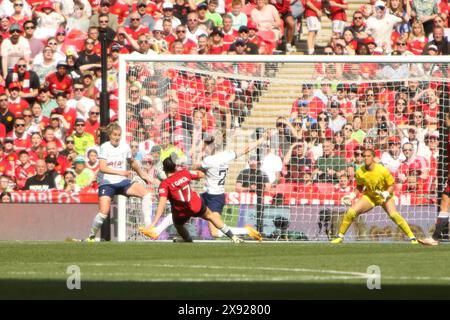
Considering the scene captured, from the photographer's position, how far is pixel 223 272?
12438 millimetres

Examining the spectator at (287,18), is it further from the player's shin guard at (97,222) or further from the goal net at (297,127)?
the player's shin guard at (97,222)

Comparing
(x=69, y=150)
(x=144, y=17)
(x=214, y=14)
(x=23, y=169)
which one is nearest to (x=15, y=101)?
(x=69, y=150)

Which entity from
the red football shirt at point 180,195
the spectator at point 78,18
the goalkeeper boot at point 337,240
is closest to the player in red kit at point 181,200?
the red football shirt at point 180,195

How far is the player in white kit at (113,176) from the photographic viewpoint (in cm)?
1941

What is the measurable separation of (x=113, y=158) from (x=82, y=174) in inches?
147

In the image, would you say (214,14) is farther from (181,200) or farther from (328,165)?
(181,200)

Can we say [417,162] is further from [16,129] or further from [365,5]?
[16,129]

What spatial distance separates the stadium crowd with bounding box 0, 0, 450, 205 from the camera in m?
21.6

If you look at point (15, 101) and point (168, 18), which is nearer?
point (15, 101)

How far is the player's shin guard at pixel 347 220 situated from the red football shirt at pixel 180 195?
2409 millimetres

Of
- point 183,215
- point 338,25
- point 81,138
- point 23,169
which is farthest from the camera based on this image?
point 338,25

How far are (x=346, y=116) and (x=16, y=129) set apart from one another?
6.75m
